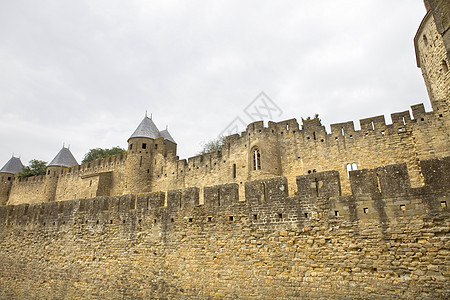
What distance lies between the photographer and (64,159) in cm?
3406

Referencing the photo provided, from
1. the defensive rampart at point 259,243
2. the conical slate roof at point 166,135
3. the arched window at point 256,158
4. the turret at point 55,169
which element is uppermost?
the conical slate roof at point 166,135

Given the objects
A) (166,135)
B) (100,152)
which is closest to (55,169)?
(100,152)

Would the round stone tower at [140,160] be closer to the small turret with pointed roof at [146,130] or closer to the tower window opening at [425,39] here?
the small turret with pointed roof at [146,130]

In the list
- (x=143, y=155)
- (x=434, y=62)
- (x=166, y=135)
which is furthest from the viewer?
(x=166, y=135)

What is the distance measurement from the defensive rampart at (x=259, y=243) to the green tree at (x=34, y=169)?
99.7 ft

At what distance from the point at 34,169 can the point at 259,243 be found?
3904 cm

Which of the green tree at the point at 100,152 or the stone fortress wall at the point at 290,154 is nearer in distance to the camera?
the stone fortress wall at the point at 290,154

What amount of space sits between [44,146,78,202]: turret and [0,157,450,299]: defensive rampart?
23.7 m

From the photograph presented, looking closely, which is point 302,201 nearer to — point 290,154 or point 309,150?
point 309,150

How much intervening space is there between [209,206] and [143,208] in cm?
221

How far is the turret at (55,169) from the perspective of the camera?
31.8 meters

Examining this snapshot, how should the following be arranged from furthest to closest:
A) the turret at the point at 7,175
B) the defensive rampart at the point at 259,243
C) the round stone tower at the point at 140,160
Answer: the turret at the point at 7,175, the round stone tower at the point at 140,160, the defensive rampart at the point at 259,243

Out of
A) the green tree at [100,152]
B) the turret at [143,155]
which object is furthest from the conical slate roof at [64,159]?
the turret at [143,155]

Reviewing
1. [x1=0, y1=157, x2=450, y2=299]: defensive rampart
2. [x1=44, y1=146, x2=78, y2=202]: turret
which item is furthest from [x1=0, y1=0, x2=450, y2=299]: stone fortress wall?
[x1=44, y1=146, x2=78, y2=202]: turret
